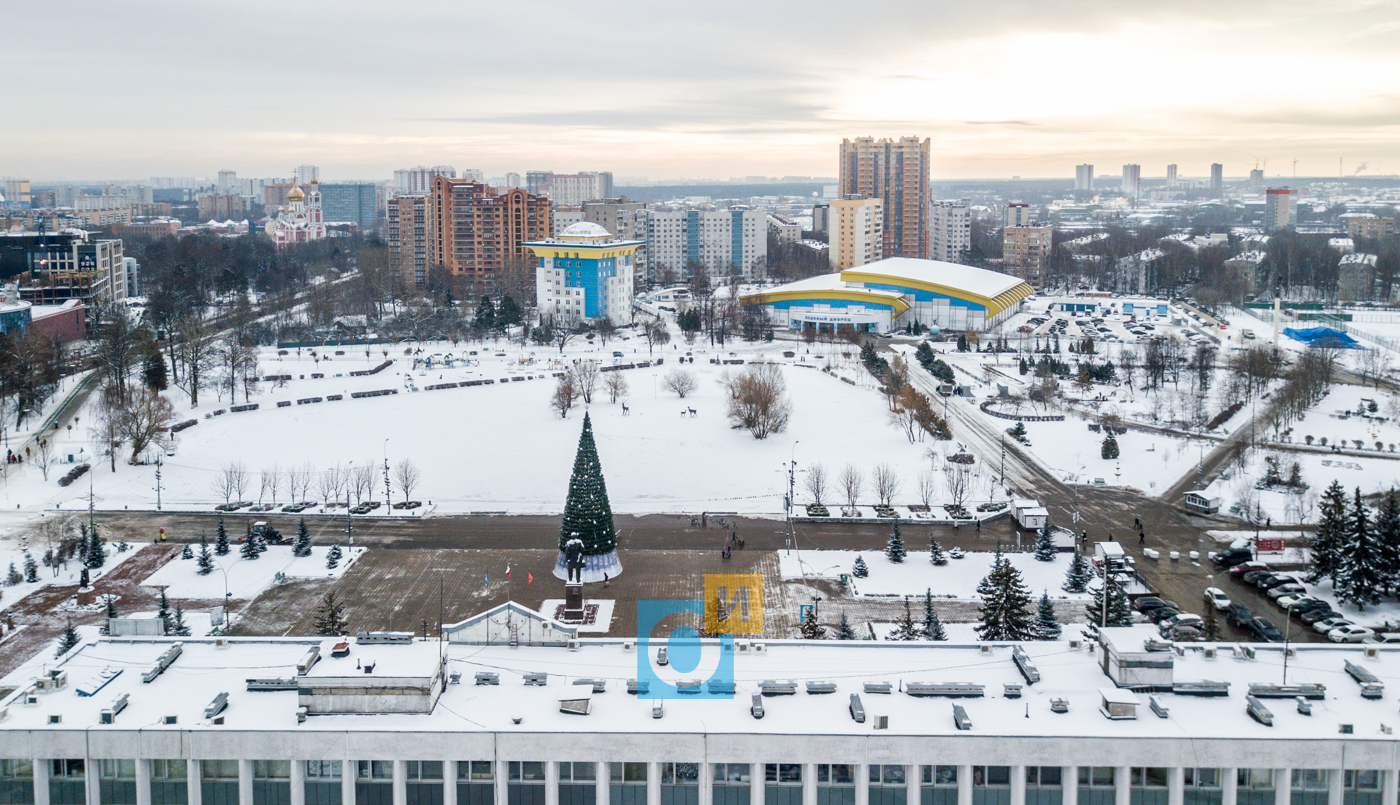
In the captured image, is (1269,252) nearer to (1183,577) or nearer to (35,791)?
(1183,577)

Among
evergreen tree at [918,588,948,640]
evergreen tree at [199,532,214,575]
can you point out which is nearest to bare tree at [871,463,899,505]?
evergreen tree at [918,588,948,640]

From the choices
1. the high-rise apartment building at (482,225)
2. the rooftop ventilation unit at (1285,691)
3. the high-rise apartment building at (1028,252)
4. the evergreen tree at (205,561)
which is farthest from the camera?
the high-rise apartment building at (1028,252)

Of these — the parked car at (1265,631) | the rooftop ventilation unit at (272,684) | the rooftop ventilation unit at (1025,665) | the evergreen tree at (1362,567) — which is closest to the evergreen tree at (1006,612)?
the parked car at (1265,631)

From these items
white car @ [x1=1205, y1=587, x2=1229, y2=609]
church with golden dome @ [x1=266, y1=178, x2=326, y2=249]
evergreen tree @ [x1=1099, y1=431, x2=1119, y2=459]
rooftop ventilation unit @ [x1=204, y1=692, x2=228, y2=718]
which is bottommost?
white car @ [x1=1205, y1=587, x2=1229, y2=609]

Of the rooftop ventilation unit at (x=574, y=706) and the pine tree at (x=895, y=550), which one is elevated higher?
the rooftop ventilation unit at (x=574, y=706)

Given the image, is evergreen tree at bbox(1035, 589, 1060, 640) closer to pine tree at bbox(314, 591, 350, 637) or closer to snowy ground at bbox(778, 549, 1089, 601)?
snowy ground at bbox(778, 549, 1089, 601)

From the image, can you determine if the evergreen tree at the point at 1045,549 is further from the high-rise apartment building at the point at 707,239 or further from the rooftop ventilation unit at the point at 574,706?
the high-rise apartment building at the point at 707,239

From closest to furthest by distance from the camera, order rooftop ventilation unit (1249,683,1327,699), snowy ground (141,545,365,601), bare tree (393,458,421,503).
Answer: rooftop ventilation unit (1249,683,1327,699) < snowy ground (141,545,365,601) < bare tree (393,458,421,503)

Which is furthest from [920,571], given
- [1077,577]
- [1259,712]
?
[1259,712]
